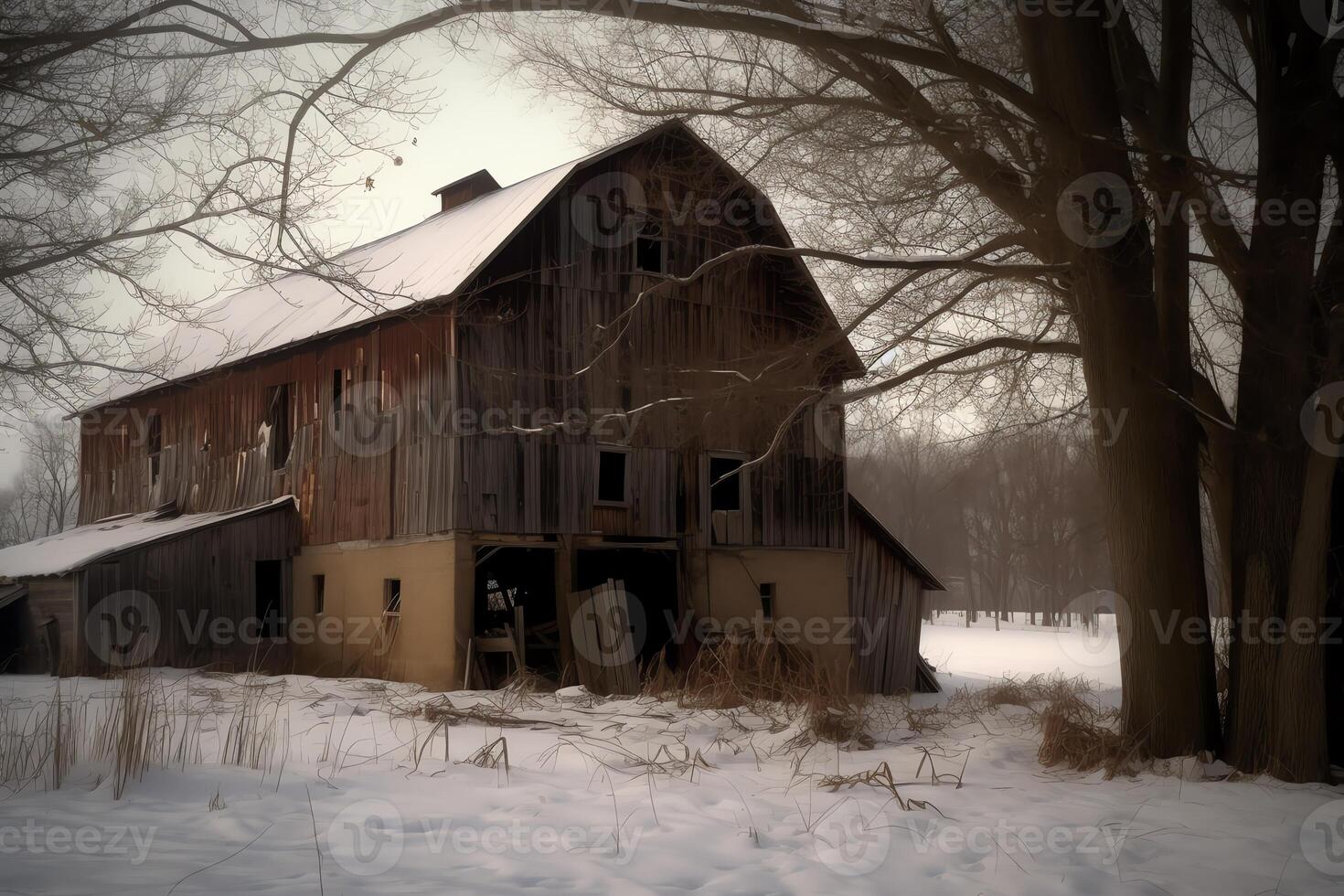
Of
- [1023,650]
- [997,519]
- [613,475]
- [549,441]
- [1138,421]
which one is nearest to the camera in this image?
[1138,421]

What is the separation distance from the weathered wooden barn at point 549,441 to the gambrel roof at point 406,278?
100 mm

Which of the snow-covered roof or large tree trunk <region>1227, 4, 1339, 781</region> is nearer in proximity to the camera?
large tree trunk <region>1227, 4, 1339, 781</region>

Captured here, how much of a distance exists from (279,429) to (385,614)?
16.8 feet

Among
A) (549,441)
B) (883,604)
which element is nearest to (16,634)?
(549,441)

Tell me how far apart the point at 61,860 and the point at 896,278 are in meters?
8.77

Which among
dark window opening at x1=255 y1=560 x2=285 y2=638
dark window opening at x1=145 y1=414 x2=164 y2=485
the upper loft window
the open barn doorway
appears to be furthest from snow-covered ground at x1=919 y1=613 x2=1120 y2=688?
dark window opening at x1=145 y1=414 x2=164 y2=485

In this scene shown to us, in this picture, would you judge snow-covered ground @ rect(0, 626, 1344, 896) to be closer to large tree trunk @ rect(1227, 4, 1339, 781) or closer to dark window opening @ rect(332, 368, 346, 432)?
large tree trunk @ rect(1227, 4, 1339, 781)

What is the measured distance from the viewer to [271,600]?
19.6 metres

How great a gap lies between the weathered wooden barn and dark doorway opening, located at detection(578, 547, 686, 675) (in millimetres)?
50

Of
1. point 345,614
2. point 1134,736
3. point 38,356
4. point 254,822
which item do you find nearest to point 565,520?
point 345,614

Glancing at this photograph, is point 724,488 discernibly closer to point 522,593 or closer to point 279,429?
point 522,593

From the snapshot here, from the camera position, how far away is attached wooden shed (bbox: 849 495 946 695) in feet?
68.4

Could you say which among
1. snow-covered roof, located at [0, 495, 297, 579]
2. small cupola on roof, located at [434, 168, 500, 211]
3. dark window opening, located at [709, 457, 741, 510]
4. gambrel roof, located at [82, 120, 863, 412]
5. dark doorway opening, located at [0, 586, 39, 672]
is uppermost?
small cupola on roof, located at [434, 168, 500, 211]

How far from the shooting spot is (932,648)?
130 feet
